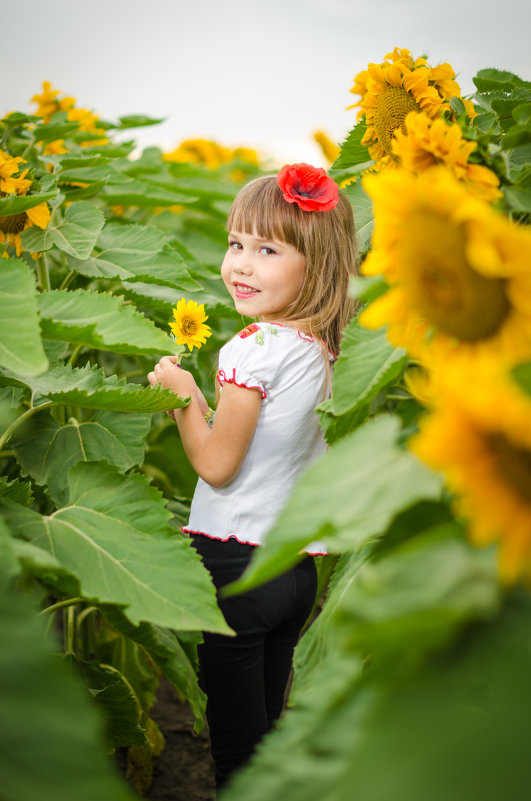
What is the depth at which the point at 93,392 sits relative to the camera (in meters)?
0.90

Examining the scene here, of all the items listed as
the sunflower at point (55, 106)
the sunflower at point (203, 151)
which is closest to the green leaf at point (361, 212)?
the sunflower at point (55, 106)

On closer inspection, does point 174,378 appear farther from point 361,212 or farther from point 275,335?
point 361,212

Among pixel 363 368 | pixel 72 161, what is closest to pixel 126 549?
pixel 363 368

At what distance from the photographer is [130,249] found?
4.74 feet

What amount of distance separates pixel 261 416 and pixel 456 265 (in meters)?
0.73

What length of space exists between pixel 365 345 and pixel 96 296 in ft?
1.24

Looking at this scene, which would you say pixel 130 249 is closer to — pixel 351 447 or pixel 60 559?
pixel 60 559

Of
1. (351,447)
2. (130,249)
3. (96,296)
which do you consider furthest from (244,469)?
(351,447)

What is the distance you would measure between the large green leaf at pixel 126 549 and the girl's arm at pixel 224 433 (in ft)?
0.87

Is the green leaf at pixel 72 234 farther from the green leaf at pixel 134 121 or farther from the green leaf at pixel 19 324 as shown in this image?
the green leaf at pixel 134 121

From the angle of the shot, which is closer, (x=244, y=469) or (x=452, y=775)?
(x=452, y=775)

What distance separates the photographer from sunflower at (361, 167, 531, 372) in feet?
1.47

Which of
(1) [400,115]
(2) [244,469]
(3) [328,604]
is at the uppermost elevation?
(1) [400,115]

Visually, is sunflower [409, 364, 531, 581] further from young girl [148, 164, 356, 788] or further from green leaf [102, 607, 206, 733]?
young girl [148, 164, 356, 788]
